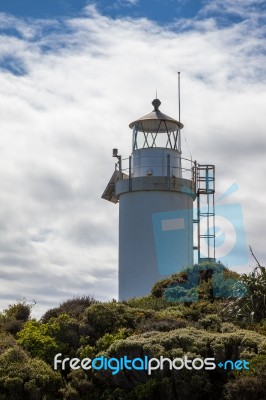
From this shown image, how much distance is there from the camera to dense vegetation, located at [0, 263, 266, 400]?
13.9 metres

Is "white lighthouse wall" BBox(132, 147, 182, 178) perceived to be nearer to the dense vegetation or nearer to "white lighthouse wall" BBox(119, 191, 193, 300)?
"white lighthouse wall" BBox(119, 191, 193, 300)

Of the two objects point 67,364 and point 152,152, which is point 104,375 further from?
point 152,152

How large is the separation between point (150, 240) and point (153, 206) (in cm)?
110

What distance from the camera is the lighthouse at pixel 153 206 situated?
80.6ft

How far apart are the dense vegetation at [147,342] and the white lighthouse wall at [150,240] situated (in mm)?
4035

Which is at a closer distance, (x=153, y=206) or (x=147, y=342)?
(x=147, y=342)

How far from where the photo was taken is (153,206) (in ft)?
81.6

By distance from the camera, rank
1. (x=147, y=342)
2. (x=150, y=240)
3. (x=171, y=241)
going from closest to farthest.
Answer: (x=147, y=342) < (x=150, y=240) < (x=171, y=241)

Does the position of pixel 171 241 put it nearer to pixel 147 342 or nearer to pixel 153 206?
pixel 153 206

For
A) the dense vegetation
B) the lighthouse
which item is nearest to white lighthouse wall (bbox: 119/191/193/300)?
the lighthouse

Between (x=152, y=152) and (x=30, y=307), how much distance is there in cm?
783

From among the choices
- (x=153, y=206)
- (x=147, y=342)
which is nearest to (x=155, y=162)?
(x=153, y=206)

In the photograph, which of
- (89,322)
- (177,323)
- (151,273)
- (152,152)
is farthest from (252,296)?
(152,152)

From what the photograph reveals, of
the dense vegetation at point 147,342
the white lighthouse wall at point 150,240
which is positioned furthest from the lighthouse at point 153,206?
the dense vegetation at point 147,342
